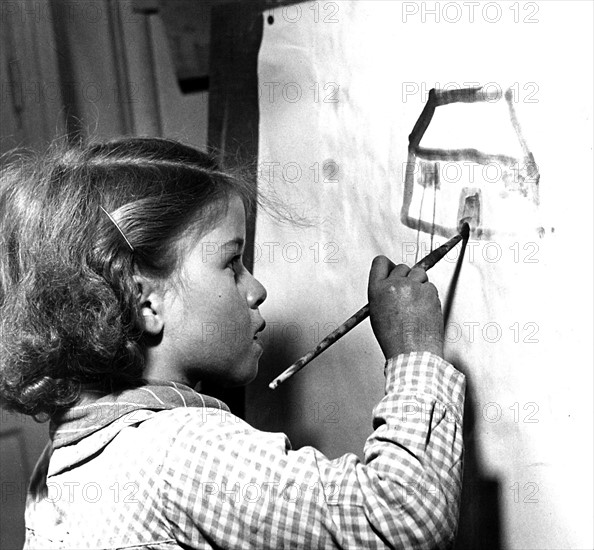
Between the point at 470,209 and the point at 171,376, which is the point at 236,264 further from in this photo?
the point at 470,209

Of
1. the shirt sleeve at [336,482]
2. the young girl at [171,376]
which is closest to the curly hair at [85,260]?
the young girl at [171,376]

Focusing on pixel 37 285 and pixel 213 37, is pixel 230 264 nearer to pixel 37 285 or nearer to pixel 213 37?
pixel 37 285

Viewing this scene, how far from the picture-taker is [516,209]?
0.73 meters

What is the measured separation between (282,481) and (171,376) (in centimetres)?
21

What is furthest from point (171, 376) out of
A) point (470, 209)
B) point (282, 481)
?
point (470, 209)

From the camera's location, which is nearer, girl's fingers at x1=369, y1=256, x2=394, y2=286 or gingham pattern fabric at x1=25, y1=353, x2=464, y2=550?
gingham pattern fabric at x1=25, y1=353, x2=464, y2=550

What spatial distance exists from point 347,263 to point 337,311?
6 centimetres

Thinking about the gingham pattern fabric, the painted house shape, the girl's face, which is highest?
the painted house shape

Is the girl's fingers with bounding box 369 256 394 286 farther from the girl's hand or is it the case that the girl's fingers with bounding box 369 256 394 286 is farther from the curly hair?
the curly hair

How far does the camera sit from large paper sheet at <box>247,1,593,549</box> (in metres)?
0.69

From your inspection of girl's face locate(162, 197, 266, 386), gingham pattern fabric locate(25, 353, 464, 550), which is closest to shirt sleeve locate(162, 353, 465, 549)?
gingham pattern fabric locate(25, 353, 464, 550)

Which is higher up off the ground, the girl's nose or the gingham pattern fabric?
the girl's nose

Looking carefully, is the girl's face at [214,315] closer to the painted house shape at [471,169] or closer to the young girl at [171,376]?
the young girl at [171,376]

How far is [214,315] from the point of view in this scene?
0.82 meters
